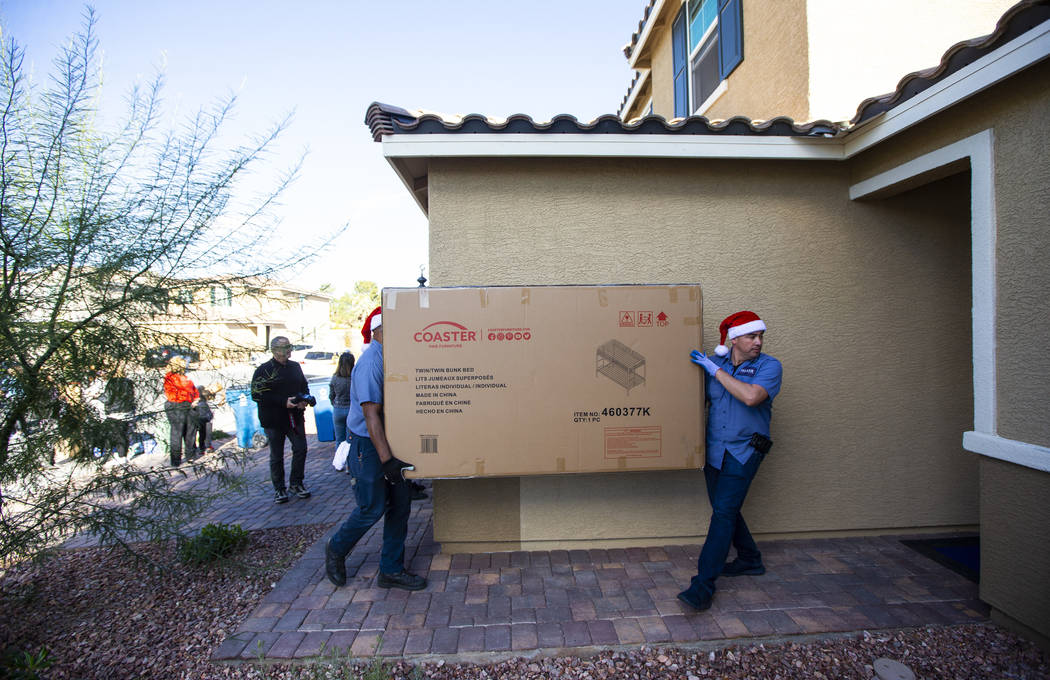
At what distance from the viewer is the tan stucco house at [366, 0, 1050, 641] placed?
3.57 metres

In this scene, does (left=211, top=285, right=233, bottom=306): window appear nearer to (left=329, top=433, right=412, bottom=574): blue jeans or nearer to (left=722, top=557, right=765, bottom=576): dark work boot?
(left=329, top=433, right=412, bottom=574): blue jeans

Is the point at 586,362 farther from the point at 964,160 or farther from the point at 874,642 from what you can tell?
the point at 964,160

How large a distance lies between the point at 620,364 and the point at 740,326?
2.50 ft

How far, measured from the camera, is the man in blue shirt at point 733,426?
2.97m

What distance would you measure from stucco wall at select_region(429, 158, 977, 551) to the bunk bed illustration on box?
2.28ft

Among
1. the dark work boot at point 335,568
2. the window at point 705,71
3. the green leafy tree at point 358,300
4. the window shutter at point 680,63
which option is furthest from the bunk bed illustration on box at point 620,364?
the green leafy tree at point 358,300

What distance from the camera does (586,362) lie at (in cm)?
323

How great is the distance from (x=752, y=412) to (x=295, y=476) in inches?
185

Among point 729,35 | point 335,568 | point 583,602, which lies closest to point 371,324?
point 335,568

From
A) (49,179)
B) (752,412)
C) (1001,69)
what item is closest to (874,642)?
(752,412)

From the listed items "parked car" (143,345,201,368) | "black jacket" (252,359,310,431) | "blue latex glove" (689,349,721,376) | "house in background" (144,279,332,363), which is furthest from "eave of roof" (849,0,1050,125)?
"black jacket" (252,359,310,431)

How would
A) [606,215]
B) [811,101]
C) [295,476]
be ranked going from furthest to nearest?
1. [295,476]
2. [811,101]
3. [606,215]

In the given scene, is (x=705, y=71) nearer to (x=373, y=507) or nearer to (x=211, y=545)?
(x=373, y=507)

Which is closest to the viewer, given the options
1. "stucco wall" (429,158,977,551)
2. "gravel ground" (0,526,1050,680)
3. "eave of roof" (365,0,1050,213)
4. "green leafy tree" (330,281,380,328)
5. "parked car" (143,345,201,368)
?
"gravel ground" (0,526,1050,680)
